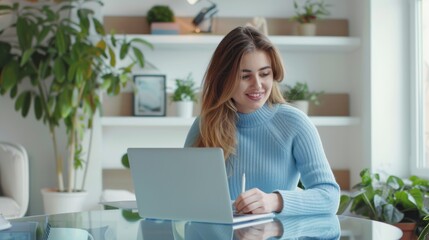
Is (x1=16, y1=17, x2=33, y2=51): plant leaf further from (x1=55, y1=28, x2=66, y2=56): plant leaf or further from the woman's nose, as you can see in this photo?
the woman's nose

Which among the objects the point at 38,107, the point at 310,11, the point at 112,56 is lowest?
the point at 38,107

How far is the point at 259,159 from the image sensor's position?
7.63 ft

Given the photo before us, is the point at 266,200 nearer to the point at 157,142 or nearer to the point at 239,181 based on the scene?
the point at 239,181

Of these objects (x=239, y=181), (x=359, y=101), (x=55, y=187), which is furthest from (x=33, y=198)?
(x=239, y=181)

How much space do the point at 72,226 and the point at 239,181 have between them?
0.58m

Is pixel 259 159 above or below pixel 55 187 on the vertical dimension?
above

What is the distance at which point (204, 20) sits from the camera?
5059 millimetres

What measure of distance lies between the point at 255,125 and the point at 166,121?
2635 mm

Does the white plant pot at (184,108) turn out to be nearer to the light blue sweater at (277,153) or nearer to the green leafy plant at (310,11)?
the green leafy plant at (310,11)

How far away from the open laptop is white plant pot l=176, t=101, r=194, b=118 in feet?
9.70

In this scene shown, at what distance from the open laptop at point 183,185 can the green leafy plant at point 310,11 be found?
3220mm

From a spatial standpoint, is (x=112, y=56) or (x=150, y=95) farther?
(x=150, y=95)

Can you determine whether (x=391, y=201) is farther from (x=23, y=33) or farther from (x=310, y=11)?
(x=23, y=33)

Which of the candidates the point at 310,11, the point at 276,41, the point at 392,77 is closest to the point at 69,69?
the point at 276,41
